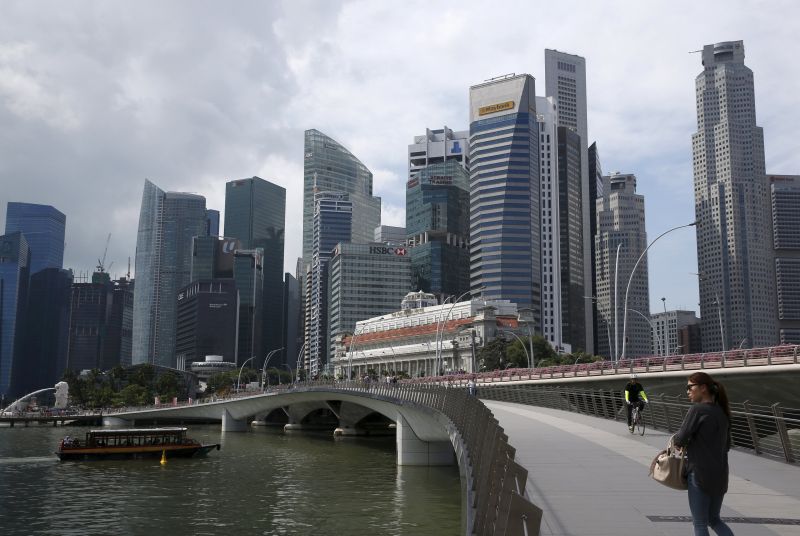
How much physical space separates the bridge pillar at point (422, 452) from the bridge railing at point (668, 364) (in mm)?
15204

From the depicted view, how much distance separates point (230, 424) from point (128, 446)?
4278cm

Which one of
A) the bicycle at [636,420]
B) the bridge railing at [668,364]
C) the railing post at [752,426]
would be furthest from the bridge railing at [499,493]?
the bridge railing at [668,364]

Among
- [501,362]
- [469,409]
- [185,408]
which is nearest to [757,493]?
[469,409]

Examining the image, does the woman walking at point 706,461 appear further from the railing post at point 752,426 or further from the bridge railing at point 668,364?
the bridge railing at point 668,364

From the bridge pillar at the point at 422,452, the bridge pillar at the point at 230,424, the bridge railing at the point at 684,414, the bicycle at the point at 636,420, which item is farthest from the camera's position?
the bridge pillar at the point at 230,424

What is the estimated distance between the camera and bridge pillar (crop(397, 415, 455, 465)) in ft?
177

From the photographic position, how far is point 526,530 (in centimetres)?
718

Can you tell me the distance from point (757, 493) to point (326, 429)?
322ft

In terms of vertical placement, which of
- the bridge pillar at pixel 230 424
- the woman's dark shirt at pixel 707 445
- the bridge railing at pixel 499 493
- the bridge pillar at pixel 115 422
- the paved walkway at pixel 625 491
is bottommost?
the bridge pillar at pixel 115 422

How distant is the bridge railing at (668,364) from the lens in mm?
47125

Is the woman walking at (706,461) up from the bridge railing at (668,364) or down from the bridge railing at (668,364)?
down

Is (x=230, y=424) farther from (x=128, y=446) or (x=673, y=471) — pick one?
(x=673, y=471)

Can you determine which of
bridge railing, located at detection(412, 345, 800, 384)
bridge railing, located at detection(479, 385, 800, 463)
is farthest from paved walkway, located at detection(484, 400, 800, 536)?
bridge railing, located at detection(412, 345, 800, 384)

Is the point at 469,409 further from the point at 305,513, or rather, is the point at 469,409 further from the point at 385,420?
the point at 385,420
